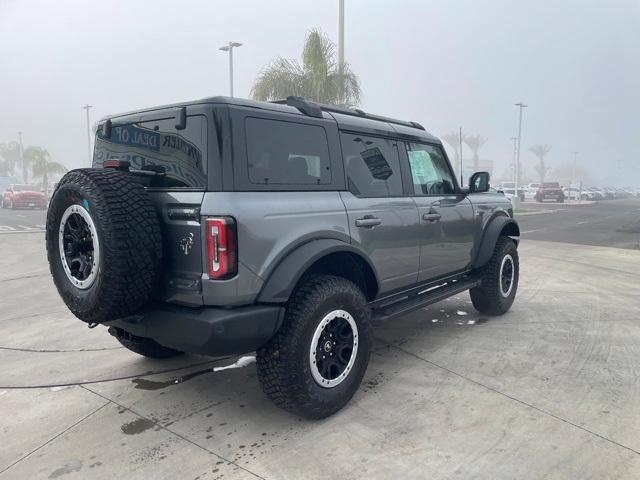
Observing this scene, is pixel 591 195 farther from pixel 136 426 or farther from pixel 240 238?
pixel 136 426

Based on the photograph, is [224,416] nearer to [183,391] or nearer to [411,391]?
[183,391]

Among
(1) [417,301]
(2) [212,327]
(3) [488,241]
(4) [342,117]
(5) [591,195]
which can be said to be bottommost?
(1) [417,301]

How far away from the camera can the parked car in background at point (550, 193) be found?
4256 cm

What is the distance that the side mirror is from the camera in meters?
5.01

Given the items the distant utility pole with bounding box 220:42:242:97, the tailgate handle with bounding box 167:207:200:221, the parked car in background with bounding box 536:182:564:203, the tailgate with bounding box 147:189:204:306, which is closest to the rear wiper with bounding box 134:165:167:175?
the tailgate with bounding box 147:189:204:306

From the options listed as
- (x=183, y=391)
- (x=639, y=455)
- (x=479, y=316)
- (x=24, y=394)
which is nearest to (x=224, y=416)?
(x=183, y=391)

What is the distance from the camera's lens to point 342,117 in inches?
149

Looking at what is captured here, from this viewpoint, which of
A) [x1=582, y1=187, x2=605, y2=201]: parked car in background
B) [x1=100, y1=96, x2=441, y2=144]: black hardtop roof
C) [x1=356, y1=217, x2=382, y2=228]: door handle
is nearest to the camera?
[x1=100, y1=96, x2=441, y2=144]: black hardtop roof

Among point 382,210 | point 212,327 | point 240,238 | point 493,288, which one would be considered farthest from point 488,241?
point 212,327

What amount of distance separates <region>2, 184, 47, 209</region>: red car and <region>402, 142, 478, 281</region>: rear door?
28.5 meters

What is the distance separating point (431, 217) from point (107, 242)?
2711 millimetres

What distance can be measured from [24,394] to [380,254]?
282 centimetres

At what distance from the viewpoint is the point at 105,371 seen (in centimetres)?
405

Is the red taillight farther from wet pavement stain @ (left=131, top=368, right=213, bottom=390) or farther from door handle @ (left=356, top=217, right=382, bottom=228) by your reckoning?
wet pavement stain @ (left=131, top=368, right=213, bottom=390)
